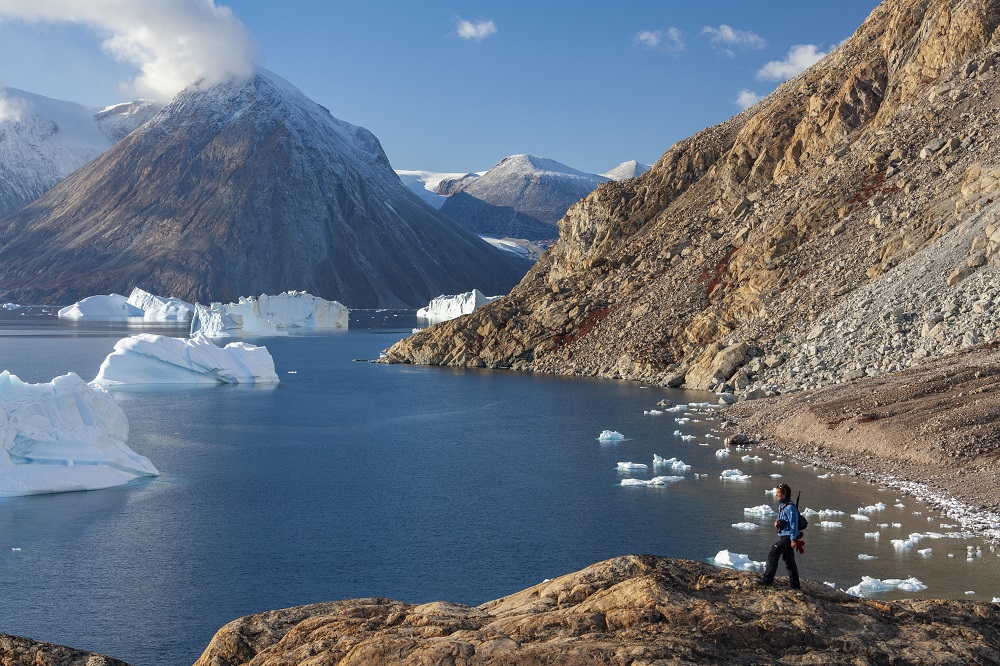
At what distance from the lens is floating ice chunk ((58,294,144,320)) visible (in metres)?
150

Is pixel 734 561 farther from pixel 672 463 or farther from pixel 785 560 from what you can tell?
pixel 672 463

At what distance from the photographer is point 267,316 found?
13375 cm

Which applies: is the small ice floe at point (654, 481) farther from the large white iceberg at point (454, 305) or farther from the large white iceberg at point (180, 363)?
the large white iceberg at point (454, 305)

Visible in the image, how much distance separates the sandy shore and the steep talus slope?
594cm

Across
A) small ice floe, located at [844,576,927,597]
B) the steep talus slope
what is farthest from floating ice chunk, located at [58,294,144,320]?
small ice floe, located at [844,576,927,597]

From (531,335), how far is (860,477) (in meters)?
40.1

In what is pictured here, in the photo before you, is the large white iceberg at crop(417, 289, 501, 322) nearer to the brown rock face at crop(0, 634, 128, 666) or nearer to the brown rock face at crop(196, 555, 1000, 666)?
the brown rock face at crop(196, 555, 1000, 666)

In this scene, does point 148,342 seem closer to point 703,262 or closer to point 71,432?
point 71,432

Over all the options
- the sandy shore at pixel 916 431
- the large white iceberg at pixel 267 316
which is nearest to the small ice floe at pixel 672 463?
the sandy shore at pixel 916 431

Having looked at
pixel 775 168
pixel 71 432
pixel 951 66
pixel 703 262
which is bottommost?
pixel 71 432

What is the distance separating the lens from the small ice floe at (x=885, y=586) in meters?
17.6

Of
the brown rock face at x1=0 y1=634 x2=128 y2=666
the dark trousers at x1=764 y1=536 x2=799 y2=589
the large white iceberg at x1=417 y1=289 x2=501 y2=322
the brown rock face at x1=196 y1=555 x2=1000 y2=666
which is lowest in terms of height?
the brown rock face at x1=0 y1=634 x2=128 y2=666

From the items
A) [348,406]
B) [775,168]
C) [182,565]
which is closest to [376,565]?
[182,565]

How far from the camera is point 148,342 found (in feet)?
183
